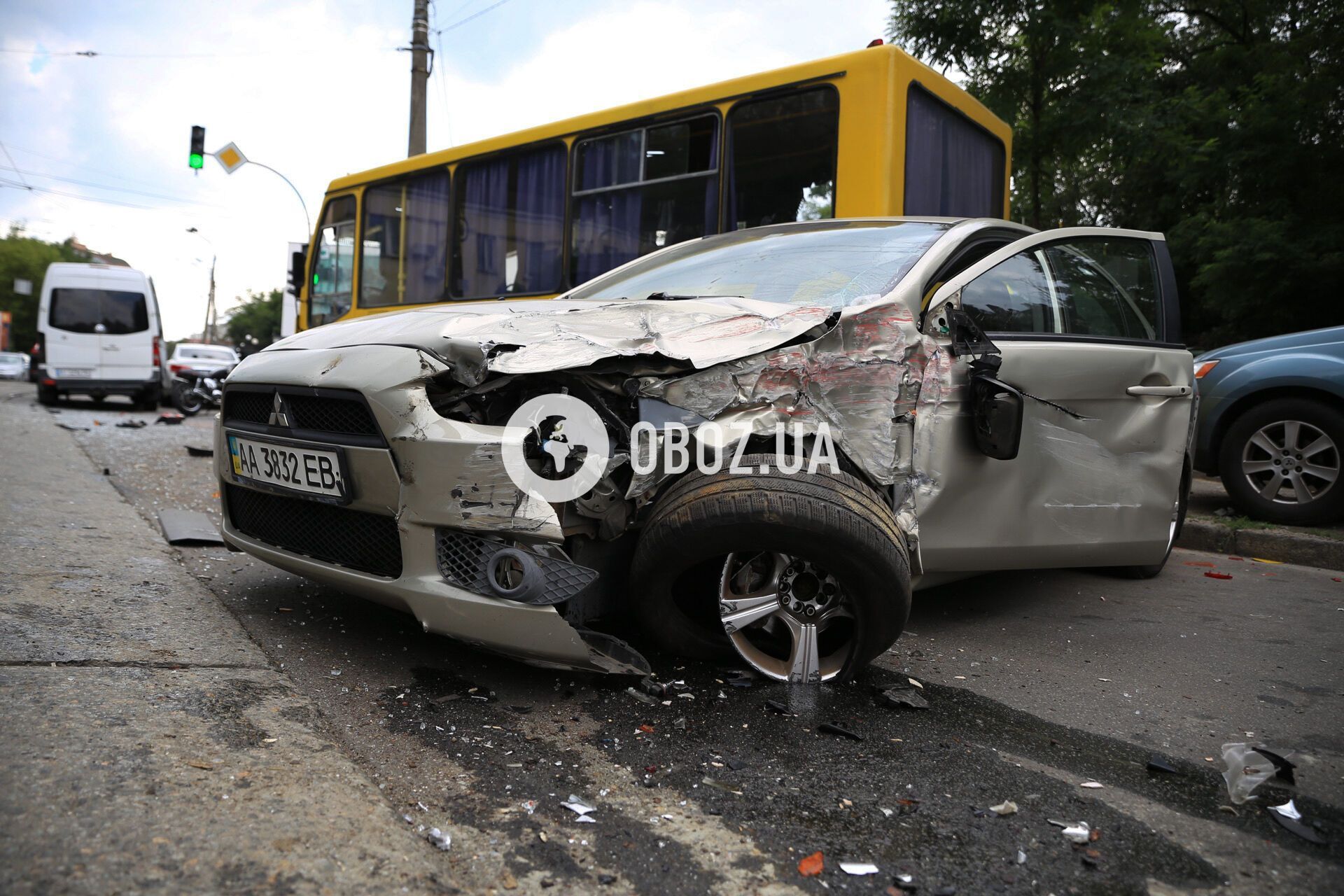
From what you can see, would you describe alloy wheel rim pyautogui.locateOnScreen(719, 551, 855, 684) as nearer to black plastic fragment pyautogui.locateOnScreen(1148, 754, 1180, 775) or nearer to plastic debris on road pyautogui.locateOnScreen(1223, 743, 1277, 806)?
black plastic fragment pyautogui.locateOnScreen(1148, 754, 1180, 775)

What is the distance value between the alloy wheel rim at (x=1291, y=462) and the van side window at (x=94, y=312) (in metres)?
15.3

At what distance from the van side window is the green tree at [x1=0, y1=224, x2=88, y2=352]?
61.3m

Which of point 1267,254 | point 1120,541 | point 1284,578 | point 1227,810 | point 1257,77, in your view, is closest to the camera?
point 1227,810

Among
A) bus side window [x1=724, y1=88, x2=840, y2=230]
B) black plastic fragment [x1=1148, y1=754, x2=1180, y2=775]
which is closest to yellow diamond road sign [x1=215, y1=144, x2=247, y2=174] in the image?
bus side window [x1=724, y1=88, x2=840, y2=230]

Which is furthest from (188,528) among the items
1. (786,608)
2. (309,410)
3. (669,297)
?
(786,608)

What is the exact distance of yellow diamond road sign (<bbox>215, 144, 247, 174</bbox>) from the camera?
1603 centimetres

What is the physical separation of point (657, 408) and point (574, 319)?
45cm

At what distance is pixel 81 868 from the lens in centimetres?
162

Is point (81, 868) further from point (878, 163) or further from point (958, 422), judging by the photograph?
point (878, 163)

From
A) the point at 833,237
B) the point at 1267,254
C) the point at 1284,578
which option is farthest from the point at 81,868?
the point at 1267,254

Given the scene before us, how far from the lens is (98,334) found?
48.3 feet

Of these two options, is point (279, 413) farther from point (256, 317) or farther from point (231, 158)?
point (256, 317)

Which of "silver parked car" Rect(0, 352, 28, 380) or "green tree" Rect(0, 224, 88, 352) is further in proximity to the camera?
"green tree" Rect(0, 224, 88, 352)

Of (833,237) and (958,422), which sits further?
(833,237)
